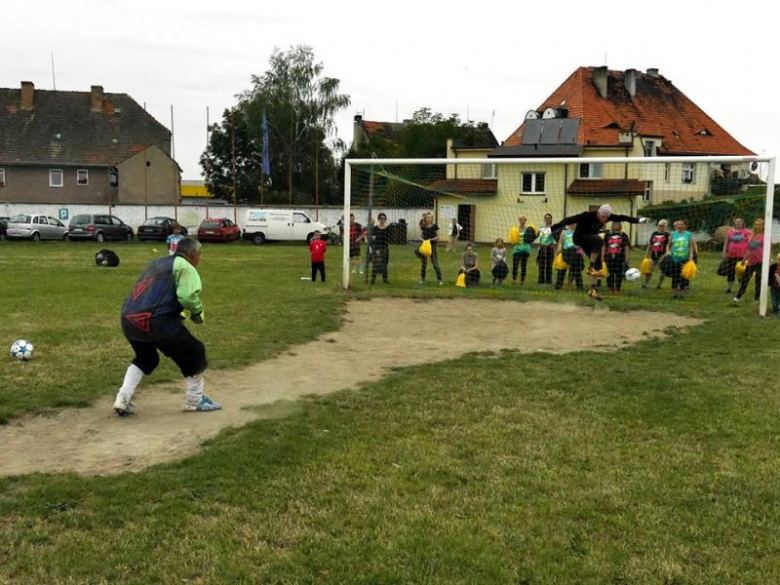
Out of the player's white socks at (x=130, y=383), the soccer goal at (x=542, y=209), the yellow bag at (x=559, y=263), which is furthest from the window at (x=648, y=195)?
the player's white socks at (x=130, y=383)

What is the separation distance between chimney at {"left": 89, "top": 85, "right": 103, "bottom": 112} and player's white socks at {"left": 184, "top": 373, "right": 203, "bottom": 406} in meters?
52.2

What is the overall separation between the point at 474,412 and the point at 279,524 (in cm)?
285

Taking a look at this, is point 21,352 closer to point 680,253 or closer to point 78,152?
point 680,253

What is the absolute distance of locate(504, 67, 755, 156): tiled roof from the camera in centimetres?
4569

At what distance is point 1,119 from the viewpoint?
5172 centimetres

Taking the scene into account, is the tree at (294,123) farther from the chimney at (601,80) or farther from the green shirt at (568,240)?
the green shirt at (568,240)

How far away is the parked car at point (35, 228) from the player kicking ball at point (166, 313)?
1362 inches

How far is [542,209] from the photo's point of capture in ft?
101

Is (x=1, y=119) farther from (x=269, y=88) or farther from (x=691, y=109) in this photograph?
(x=691, y=109)

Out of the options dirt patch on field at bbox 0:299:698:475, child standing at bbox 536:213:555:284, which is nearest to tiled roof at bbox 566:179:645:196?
child standing at bbox 536:213:555:284

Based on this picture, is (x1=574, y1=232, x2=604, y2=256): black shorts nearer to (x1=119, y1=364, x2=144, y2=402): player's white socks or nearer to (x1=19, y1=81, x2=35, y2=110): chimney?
(x1=119, y1=364, x2=144, y2=402): player's white socks

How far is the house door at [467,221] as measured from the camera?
84.3ft

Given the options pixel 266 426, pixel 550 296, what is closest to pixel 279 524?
pixel 266 426

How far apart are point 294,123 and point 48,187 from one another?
60.1 ft
